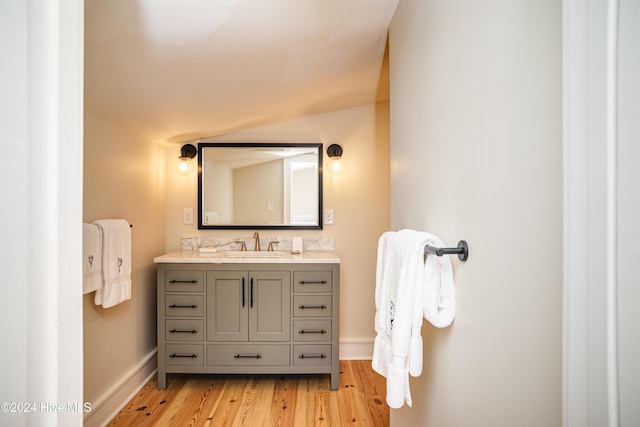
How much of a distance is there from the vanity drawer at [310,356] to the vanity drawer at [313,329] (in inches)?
2.8

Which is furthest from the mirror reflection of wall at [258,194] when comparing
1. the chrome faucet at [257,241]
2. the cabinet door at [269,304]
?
the cabinet door at [269,304]

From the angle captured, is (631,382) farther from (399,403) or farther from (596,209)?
(399,403)

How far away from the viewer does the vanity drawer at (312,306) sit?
2.20 metres

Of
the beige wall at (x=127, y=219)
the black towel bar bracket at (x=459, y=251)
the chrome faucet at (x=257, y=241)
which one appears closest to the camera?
the black towel bar bracket at (x=459, y=251)

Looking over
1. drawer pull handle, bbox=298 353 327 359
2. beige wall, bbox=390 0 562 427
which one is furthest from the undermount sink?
beige wall, bbox=390 0 562 427

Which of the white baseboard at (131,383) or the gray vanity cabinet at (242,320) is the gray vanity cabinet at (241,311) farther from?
the white baseboard at (131,383)

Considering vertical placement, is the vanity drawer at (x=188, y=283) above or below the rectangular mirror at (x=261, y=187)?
below

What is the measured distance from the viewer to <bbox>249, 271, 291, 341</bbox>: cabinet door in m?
2.20

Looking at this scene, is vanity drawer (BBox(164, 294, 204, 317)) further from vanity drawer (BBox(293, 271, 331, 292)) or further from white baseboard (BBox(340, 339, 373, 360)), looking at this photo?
white baseboard (BBox(340, 339, 373, 360))

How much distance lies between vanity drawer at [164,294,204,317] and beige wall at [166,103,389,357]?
2.17ft

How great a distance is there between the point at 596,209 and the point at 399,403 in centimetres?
67

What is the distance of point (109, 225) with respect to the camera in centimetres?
180

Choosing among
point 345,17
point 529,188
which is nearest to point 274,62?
point 345,17

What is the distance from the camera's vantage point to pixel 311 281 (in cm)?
221
